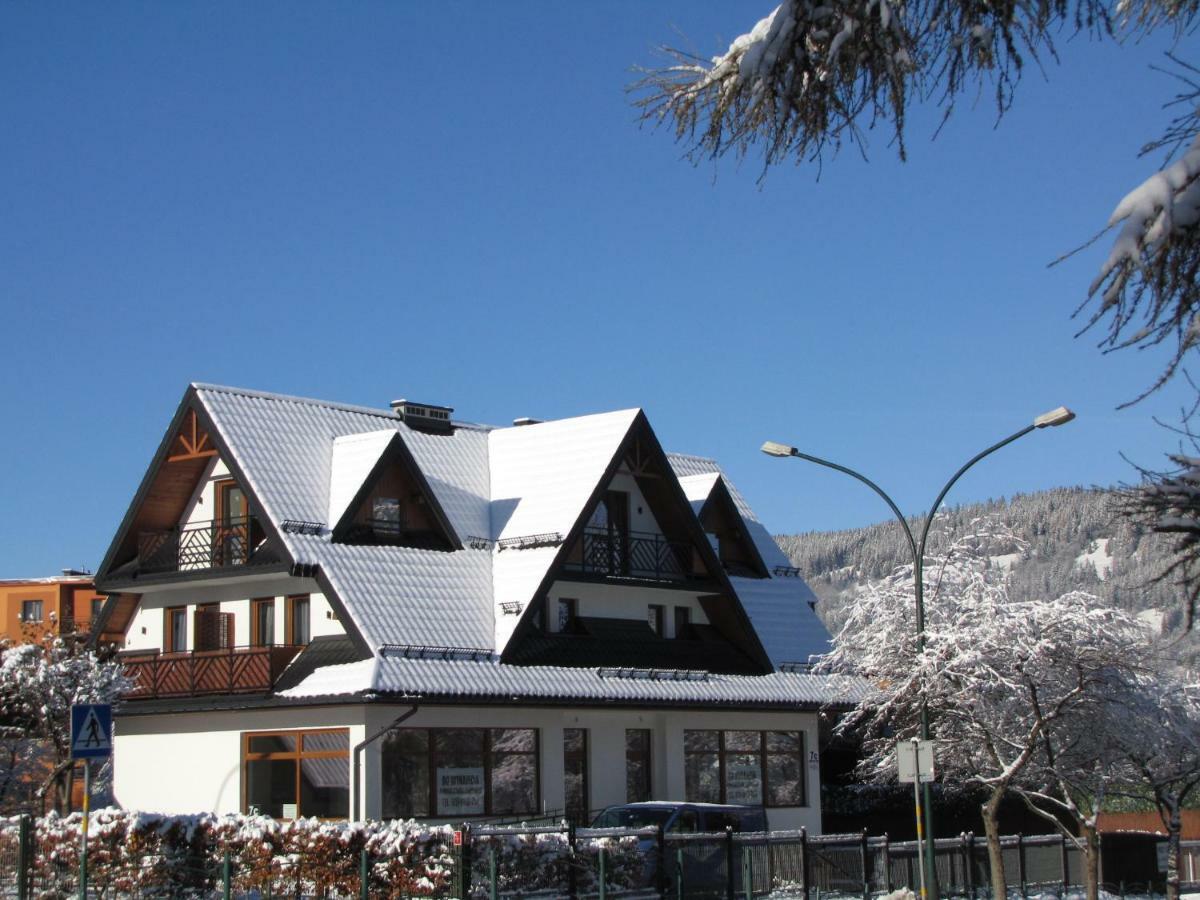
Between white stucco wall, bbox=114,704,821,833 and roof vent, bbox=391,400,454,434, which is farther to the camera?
roof vent, bbox=391,400,454,434

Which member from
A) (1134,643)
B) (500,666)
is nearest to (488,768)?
(500,666)

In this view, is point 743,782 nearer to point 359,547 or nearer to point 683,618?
point 683,618

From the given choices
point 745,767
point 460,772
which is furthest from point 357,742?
point 745,767

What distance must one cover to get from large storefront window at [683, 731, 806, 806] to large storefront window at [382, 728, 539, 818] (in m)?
4.50

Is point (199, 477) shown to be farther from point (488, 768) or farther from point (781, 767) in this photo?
point (781, 767)

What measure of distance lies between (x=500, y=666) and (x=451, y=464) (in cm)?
661

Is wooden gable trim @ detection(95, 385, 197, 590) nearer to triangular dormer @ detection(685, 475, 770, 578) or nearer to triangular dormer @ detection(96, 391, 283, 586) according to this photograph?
triangular dormer @ detection(96, 391, 283, 586)

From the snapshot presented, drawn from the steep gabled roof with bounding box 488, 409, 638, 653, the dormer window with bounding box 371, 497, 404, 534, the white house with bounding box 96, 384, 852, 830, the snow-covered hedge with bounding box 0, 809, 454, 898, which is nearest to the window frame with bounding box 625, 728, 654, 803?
the white house with bounding box 96, 384, 852, 830

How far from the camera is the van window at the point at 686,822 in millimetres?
27953

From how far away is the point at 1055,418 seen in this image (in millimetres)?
25828

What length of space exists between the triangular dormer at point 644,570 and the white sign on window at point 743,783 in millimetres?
2173

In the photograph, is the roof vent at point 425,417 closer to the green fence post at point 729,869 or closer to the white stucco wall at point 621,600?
the white stucco wall at point 621,600

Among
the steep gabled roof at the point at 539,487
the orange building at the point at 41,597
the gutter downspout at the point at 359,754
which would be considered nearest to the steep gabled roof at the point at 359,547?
the steep gabled roof at the point at 539,487

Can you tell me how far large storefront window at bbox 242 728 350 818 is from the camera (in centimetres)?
3033
